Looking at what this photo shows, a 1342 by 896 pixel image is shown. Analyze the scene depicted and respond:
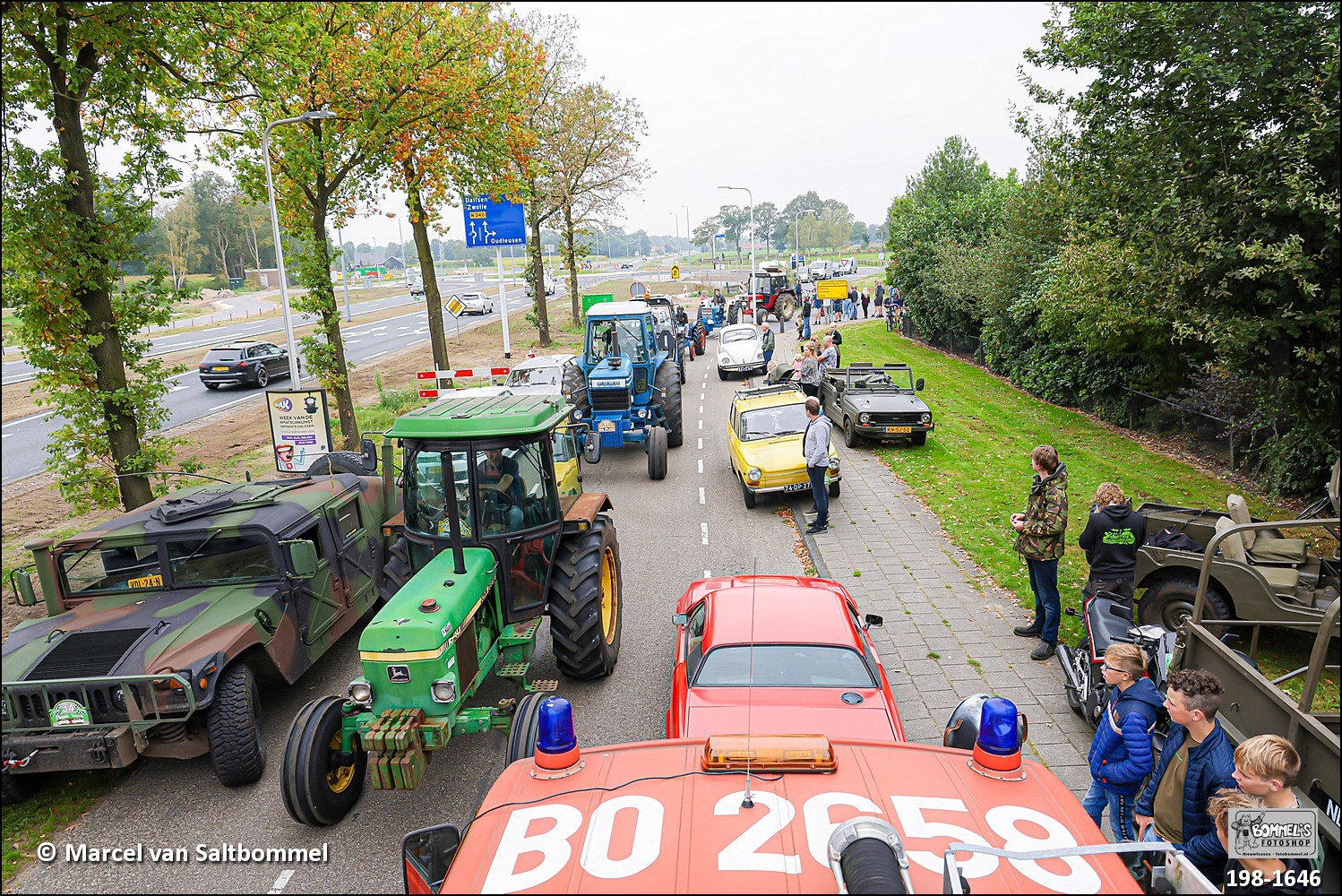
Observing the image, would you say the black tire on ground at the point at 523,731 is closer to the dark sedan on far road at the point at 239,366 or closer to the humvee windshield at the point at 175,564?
the humvee windshield at the point at 175,564

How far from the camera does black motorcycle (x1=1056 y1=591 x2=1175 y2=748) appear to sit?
591 centimetres

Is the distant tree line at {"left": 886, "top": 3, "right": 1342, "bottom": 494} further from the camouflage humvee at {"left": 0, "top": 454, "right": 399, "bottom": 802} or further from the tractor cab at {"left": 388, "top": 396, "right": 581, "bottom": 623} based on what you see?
the camouflage humvee at {"left": 0, "top": 454, "right": 399, "bottom": 802}

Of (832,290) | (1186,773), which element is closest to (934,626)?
A: (1186,773)

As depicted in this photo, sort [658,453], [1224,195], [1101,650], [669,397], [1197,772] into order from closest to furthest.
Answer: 1. [1197,772]
2. [1101,650]
3. [1224,195]
4. [658,453]
5. [669,397]

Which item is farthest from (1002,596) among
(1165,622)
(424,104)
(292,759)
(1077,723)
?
(424,104)

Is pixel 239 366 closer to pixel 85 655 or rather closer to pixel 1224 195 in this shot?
pixel 85 655

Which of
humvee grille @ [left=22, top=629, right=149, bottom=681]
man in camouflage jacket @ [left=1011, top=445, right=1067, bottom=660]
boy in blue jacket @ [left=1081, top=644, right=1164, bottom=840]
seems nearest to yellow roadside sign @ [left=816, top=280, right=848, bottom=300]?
man in camouflage jacket @ [left=1011, top=445, right=1067, bottom=660]

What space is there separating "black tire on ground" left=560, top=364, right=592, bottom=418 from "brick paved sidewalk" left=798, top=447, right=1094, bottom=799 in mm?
5390

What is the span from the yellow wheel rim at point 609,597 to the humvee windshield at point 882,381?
10.5 m

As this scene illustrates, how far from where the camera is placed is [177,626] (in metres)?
6.15

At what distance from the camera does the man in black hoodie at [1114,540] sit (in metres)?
7.00

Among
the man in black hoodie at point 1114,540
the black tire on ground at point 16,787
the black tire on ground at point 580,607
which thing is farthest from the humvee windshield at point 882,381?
the black tire on ground at point 16,787

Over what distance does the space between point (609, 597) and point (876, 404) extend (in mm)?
9861

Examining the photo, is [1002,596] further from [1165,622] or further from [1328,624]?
[1328,624]
